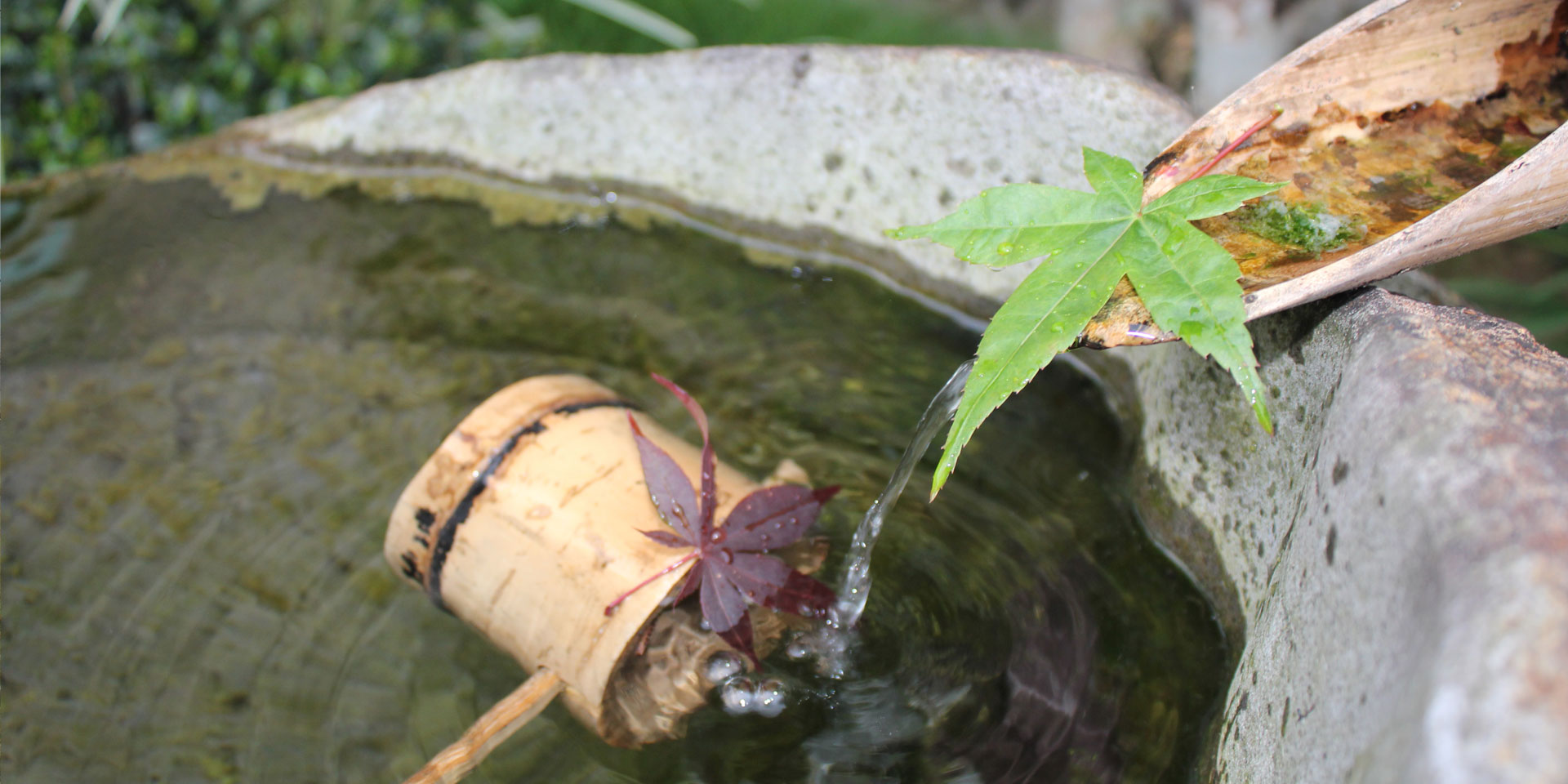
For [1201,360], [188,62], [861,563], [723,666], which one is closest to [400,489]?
[723,666]

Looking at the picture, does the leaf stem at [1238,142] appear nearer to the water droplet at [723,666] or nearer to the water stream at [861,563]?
the water stream at [861,563]

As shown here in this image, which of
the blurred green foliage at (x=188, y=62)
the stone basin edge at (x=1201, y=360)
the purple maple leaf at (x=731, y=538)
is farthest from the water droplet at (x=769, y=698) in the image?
the blurred green foliage at (x=188, y=62)

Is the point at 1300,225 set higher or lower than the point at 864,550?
higher

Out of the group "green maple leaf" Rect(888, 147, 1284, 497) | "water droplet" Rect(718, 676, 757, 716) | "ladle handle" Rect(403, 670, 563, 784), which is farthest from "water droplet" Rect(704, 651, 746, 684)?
"green maple leaf" Rect(888, 147, 1284, 497)

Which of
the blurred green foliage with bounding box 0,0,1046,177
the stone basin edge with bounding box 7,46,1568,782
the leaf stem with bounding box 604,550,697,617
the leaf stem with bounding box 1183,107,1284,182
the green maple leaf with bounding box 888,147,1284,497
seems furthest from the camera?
the blurred green foliage with bounding box 0,0,1046,177

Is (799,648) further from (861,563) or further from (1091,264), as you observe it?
(1091,264)

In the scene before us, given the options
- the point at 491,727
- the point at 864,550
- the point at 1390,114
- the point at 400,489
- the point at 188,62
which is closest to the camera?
the point at 491,727

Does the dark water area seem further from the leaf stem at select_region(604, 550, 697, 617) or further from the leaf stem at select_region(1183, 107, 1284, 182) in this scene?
the leaf stem at select_region(1183, 107, 1284, 182)
